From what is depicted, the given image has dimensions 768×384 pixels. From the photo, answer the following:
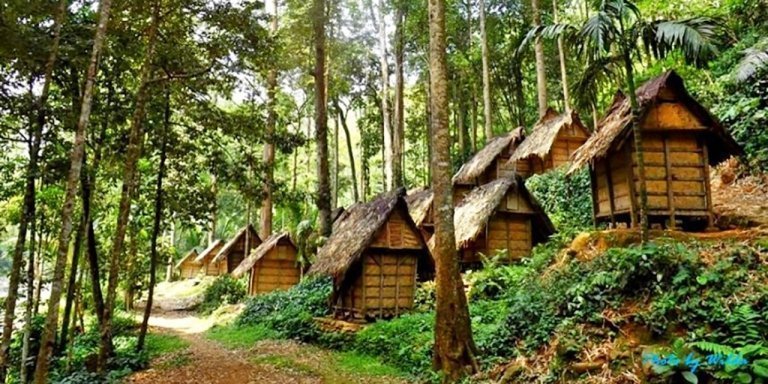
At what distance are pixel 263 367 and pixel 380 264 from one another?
4.66 m

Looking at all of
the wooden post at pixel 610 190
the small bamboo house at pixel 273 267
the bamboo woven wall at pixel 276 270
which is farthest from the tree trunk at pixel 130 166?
the bamboo woven wall at pixel 276 270

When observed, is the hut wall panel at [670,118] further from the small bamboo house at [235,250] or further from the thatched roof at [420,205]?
the small bamboo house at [235,250]

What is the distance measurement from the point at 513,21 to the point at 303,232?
18429 mm

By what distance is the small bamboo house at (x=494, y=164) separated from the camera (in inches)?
918

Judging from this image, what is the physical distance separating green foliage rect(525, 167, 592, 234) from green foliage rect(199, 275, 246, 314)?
15325mm

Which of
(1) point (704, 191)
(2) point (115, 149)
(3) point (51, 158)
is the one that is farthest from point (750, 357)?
(2) point (115, 149)

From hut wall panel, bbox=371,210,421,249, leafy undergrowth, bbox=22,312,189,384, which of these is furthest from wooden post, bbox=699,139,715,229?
leafy undergrowth, bbox=22,312,189,384

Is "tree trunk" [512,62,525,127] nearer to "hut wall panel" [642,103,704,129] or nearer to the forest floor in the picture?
"hut wall panel" [642,103,704,129]

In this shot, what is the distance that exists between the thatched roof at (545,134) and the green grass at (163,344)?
15.5 meters

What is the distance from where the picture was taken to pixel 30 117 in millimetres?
8492

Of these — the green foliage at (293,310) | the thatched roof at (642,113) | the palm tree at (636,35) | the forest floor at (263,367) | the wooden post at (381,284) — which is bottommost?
the forest floor at (263,367)

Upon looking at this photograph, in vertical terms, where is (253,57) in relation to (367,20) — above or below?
below

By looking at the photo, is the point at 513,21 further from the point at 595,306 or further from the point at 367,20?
the point at 595,306

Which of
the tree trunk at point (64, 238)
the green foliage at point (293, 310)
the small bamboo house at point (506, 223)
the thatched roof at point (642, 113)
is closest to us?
the tree trunk at point (64, 238)
